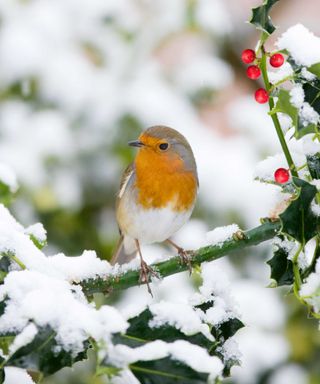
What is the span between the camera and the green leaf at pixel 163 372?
0.76m

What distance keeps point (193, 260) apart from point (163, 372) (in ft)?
0.85

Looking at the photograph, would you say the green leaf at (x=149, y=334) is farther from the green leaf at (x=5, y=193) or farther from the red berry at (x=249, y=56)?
the green leaf at (x=5, y=193)

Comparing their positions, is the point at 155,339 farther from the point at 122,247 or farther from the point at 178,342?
the point at 122,247

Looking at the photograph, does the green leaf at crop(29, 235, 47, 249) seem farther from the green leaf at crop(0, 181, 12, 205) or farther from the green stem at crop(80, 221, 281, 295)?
the green leaf at crop(0, 181, 12, 205)

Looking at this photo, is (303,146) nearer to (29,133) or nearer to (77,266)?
(77,266)

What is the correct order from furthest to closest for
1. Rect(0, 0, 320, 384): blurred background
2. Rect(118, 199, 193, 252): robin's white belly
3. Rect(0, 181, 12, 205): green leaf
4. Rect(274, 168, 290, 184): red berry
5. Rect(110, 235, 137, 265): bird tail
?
Rect(0, 0, 320, 384): blurred background, Rect(110, 235, 137, 265): bird tail, Rect(118, 199, 193, 252): robin's white belly, Rect(0, 181, 12, 205): green leaf, Rect(274, 168, 290, 184): red berry

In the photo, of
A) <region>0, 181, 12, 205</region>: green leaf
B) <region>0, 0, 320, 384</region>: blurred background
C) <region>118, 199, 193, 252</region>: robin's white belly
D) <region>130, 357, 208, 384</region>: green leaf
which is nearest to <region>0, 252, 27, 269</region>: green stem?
<region>130, 357, 208, 384</region>: green leaf

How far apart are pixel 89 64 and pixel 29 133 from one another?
0.66m

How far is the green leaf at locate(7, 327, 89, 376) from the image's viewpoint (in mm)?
779

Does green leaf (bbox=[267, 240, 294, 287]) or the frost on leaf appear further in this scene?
green leaf (bbox=[267, 240, 294, 287])

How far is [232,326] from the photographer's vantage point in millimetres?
961

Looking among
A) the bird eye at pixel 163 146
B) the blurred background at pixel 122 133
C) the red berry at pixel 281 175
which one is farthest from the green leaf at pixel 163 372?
the blurred background at pixel 122 133

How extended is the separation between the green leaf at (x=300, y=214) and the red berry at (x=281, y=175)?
10 centimetres

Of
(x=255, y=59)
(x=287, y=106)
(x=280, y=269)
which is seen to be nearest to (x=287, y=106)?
(x=287, y=106)
